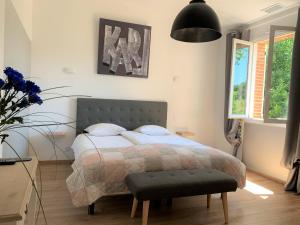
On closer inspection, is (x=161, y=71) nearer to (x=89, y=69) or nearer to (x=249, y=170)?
(x=89, y=69)

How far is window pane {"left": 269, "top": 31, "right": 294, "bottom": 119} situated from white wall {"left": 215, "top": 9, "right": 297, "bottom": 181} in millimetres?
271

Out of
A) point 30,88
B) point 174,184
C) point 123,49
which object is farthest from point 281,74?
point 30,88

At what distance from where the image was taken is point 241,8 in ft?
13.1

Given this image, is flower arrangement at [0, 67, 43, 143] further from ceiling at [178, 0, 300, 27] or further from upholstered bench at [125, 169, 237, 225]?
ceiling at [178, 0, 300, 27]

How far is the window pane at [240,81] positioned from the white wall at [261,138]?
319 millimetres

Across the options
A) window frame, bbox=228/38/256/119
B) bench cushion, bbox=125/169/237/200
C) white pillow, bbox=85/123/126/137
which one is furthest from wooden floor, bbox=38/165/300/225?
window frame, bbox=228/38/256/119

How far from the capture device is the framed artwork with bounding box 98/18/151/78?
4.18 meters

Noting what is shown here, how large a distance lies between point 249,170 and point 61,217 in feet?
11.2

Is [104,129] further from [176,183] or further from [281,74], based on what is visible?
[281,74]

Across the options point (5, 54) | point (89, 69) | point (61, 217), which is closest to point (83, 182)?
point (61, 217)

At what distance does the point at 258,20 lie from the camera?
14.6 ft

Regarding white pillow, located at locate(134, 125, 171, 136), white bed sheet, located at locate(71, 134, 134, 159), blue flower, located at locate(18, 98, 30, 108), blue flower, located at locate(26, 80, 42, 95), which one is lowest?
white bed sheet, located at locate(71, 134, 134, 159)

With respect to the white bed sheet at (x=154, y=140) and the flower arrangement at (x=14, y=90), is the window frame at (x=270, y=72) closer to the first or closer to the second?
the white bed sheet at (x=154, y=140)

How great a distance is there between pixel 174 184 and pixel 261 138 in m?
2.70
